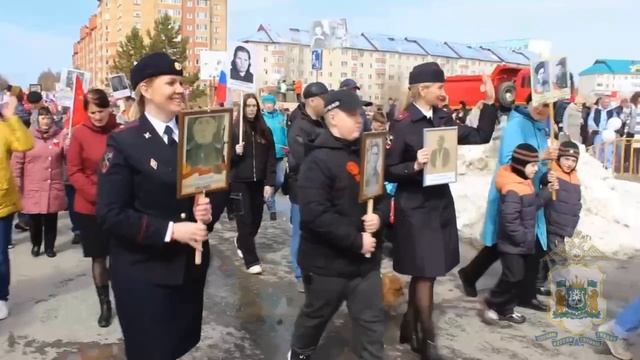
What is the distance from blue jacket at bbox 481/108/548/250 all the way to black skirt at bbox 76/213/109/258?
128 inches

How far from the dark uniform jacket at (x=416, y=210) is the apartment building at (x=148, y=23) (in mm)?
94677

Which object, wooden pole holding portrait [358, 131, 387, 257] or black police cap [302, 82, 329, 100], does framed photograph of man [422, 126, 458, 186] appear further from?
black police cap [302, 82, 329, 100]

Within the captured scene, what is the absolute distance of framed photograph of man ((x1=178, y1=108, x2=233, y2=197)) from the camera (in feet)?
9.20

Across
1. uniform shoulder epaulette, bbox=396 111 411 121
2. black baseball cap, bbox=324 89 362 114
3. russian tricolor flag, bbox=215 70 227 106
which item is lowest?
uniform shoulder epaulette, bbox=396 111 411 121

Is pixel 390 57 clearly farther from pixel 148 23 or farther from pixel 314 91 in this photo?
pixel 314 91

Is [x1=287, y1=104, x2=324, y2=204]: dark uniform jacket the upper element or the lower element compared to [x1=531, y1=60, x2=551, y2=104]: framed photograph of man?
lower

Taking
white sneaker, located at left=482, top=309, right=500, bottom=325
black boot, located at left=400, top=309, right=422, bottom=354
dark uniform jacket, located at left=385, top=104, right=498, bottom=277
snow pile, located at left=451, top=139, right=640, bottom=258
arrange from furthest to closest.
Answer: snow pile, located at left=451, top=139, right=640, bottom=258
white sneaker, located at left=482, top=309, right=500, bottom=325
black boot, located at left=400, top=309, right=422, bottom=354
dark uniform jacket, located at left=385, top=104, right=498, bottom=277

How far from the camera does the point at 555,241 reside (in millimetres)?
5922

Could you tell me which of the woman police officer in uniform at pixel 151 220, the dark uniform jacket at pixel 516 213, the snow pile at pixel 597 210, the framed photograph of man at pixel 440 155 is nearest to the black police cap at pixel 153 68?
the woman police officer in uniform at pixel 151 220

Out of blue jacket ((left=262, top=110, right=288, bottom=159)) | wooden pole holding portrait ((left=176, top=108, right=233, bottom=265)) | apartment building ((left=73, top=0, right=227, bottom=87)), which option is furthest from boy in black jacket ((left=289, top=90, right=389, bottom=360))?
apartment building ((left=73, top=0, right=227, bottom=87))

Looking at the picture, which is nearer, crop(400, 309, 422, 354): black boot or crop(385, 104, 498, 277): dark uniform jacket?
crop(385, 104, 498, 277): dark uniform jacket

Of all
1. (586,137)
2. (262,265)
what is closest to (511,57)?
(586,137)

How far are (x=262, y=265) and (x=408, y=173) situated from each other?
11.3 feet

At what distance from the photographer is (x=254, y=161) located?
696 centimetres
